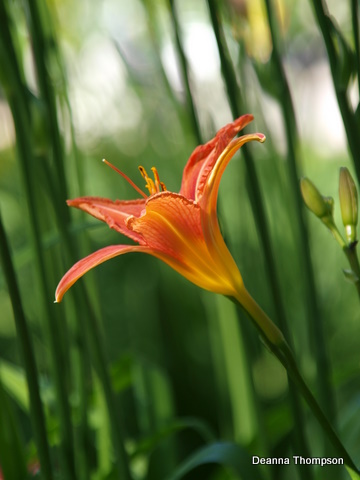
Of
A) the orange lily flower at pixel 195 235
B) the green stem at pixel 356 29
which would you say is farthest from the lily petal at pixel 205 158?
the green stem at pixel 356 29

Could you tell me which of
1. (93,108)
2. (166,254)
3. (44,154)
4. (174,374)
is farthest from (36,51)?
(174,374)

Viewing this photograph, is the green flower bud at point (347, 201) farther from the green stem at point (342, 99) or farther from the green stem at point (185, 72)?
the green stem at point (185, 72)

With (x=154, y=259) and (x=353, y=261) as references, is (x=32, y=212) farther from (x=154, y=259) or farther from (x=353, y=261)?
(x=154, y=259)

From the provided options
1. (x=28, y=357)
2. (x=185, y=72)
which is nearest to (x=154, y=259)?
(x=185, y=72)

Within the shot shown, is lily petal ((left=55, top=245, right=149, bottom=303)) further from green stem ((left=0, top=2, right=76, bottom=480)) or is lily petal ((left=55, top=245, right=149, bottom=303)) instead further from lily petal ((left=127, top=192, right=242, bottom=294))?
green stem ((left=0, top=2, right=76, bottom=480))

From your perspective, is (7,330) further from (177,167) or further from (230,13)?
(230,13)

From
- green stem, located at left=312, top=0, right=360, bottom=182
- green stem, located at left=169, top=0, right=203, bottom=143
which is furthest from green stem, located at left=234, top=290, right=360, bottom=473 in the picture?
green stem, located at left=169, top=0, right=203, bottom=143
